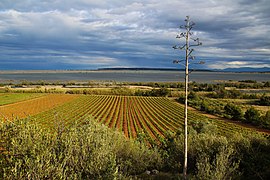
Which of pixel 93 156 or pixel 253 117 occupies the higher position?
pixel 93 156

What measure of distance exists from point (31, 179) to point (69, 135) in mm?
3741

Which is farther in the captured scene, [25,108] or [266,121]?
[25,108]

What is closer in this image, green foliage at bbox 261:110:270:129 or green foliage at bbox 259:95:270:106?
green foliage at bbox 261:110:270:129

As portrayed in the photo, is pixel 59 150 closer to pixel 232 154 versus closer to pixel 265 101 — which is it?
pixel 232 154

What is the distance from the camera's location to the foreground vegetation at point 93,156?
11.5 metres

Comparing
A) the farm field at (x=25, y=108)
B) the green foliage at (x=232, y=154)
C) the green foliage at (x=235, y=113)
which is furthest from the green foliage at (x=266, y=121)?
the farm field at (x=25, y=108)

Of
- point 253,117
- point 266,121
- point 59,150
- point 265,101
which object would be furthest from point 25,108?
point 265,101

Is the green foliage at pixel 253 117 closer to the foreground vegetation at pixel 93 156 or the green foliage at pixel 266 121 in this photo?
the green foliage at pixel 266 121

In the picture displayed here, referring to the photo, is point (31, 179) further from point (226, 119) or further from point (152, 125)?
point (226, 119)

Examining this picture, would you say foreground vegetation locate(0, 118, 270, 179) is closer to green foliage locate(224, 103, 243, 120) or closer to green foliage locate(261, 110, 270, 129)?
green foliage locate(261, 110, 270, 129)

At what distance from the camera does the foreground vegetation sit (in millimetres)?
11500

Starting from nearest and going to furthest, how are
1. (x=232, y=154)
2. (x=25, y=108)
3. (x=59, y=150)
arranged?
(x=59, y=150) < (x=232, y=154) < (x=25, y=108)

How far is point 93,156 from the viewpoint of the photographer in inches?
555

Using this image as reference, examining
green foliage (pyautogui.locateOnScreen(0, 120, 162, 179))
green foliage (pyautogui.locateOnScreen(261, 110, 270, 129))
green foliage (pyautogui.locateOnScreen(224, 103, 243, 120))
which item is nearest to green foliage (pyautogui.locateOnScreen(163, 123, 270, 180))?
green foliage (pyautogui.locateOnScreen(0, 120, 162, 179))
